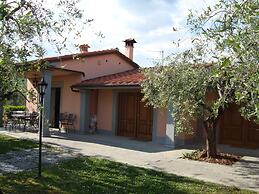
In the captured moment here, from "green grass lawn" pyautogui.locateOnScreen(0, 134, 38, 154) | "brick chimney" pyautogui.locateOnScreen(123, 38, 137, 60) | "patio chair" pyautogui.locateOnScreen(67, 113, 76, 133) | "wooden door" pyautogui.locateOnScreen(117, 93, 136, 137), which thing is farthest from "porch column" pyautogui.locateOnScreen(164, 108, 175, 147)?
"brick chimney" pyautogui.locateOnScreen(123, 38, 137, 60)

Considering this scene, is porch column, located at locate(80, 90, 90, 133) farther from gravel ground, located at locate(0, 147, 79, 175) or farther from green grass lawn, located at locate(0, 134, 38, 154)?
gravel ground, located at locate(0, 147, 79, 175)

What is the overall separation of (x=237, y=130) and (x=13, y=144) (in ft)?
30.0

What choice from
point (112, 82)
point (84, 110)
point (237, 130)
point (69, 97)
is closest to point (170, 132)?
point (237, 130)

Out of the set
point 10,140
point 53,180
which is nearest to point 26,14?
point 53,180

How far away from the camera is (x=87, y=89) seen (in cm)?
1758

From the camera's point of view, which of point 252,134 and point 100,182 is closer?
point 100,182

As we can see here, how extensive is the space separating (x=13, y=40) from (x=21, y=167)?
3.61 m

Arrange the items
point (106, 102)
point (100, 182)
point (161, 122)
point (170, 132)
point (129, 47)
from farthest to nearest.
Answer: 1. point (129, 47)
2. point (106, 102)
3. point (161, 122)
4. point (170, 132)
5. point (100, 182)

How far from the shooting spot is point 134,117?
54.9 ft

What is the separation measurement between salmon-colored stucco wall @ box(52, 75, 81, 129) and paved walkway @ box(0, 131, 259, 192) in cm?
219

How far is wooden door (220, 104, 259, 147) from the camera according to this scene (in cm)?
1452

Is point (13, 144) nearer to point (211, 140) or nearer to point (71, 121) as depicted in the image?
point (71, 121)

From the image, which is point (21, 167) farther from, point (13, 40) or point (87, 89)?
point (87, 89)

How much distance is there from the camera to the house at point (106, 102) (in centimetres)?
1490
